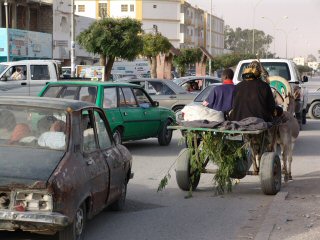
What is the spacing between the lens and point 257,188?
10.2 meters

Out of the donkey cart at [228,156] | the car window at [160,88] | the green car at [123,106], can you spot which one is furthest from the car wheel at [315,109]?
the donkey cart at [228,156]

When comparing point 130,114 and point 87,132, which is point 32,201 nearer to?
point 87,132

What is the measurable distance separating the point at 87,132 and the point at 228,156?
111 inches

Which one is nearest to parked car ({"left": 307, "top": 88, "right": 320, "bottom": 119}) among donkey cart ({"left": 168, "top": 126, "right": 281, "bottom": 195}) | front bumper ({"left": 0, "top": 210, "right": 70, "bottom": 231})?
donkey cart ({"left": 168, "top": 126, "right": 281, "bottom": 195})

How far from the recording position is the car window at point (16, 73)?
2342 centimetres

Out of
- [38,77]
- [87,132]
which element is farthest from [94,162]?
[38,77]

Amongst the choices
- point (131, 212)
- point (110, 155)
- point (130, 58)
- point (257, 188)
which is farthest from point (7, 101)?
point (130, 58)

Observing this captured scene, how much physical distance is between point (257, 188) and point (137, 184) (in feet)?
6.40

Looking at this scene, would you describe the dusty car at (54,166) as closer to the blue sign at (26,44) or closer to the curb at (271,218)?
the curb at (271,218)

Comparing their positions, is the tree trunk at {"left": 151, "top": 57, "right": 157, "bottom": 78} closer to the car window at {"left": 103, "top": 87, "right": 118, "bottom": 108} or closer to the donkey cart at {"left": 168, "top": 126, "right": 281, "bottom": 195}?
the car window at {"left": 103, "top": 87, "right": 118, "bottom": 108}

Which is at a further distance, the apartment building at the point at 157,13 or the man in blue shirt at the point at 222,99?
the apartment building at the point at 157,13

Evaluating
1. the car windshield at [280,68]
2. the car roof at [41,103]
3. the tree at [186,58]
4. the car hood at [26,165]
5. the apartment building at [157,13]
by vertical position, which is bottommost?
the car hood at [26,165]

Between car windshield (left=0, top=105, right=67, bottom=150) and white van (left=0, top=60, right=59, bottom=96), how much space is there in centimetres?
1646

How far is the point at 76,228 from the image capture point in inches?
243
